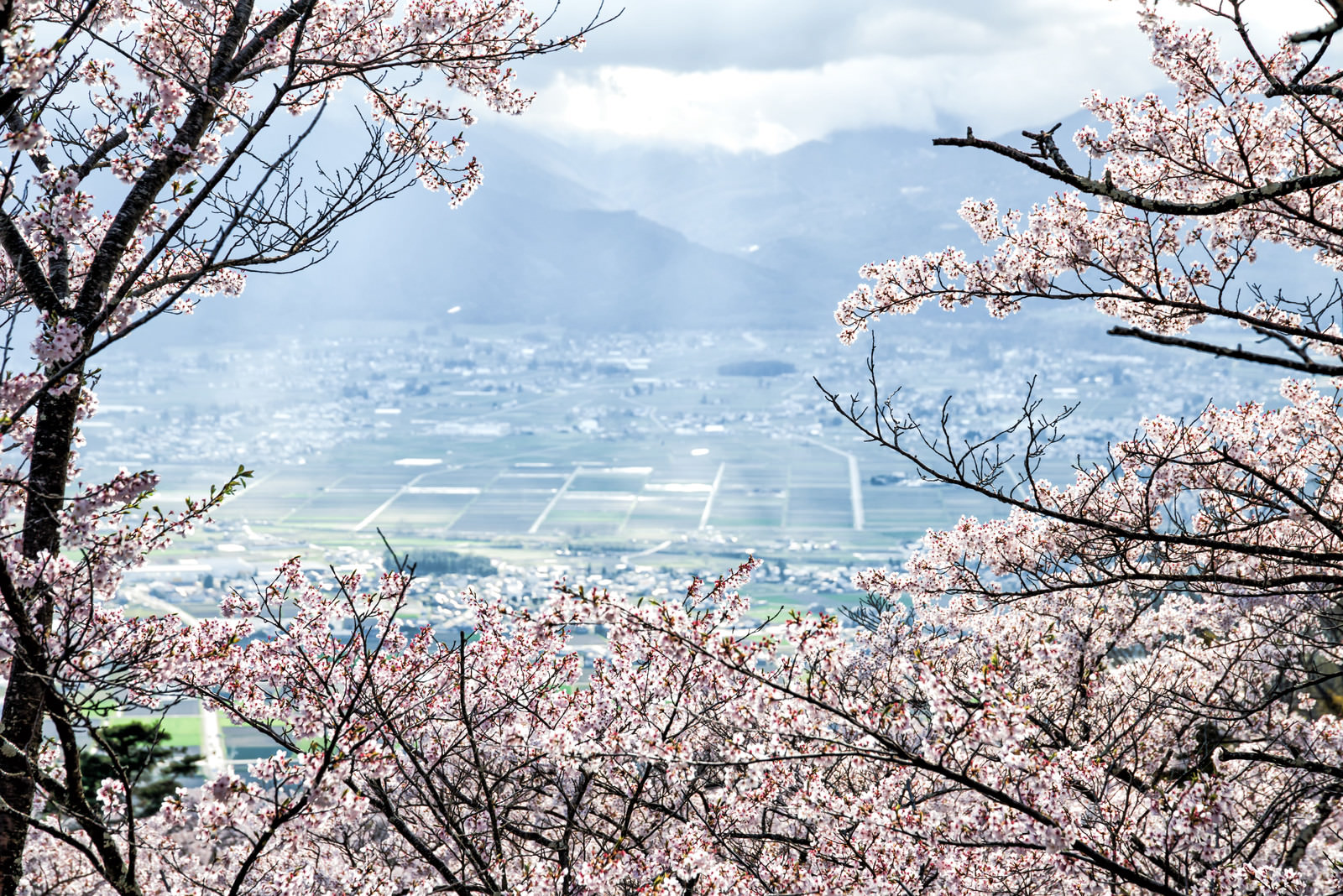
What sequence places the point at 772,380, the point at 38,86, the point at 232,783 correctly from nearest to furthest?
the point at 38,86
the point at 232,783
the point at 772,380

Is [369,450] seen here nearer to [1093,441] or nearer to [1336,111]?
[1093,441]

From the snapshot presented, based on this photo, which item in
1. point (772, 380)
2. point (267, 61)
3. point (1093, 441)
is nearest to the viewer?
point (267, 61)

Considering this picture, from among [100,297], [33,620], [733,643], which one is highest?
[100,297]

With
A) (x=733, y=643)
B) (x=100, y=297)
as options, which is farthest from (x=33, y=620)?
(x=733, y=643)

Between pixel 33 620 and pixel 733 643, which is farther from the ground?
pixel 33 620

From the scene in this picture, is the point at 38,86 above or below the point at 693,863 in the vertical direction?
above

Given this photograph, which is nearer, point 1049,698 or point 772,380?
point 1049,698

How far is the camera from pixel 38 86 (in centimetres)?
320

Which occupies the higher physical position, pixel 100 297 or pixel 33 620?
pixel 100 297

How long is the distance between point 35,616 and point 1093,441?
376ft

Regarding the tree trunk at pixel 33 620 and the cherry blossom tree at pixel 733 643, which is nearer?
the cherry blossom tree at pixel 733 643

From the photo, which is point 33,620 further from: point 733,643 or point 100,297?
point 733,643

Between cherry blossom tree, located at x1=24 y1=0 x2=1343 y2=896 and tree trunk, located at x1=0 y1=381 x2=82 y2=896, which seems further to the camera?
tree trunk, located at x1=0 y1=381 x2=82 y2=896

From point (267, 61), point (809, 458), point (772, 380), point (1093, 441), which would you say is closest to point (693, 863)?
point (267, 61)
